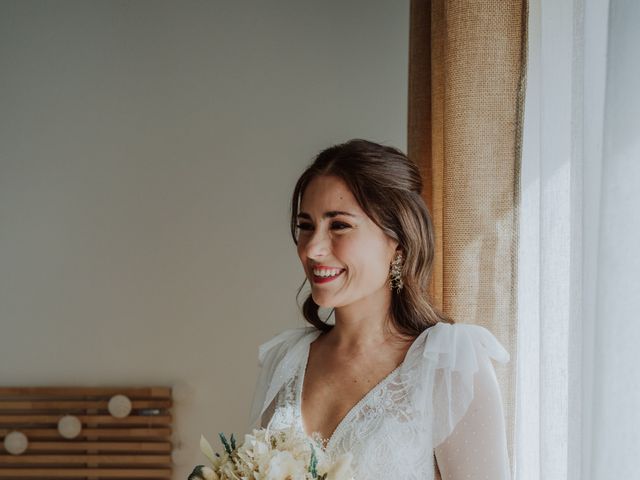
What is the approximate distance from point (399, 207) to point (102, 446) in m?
1.99

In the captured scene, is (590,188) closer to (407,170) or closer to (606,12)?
(606,12)

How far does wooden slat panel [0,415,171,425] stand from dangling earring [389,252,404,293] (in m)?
1.63

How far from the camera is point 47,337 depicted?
2861mm

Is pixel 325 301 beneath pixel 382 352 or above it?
above

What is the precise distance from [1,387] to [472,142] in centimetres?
239

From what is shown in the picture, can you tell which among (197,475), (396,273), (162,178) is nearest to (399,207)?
(396,273)

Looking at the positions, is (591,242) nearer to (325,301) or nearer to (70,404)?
(325,301)

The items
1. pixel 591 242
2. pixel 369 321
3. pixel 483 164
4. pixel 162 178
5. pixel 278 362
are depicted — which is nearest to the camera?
pixel 591 242

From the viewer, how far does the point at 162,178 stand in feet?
9.13

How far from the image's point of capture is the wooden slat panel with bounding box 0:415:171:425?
278 cm

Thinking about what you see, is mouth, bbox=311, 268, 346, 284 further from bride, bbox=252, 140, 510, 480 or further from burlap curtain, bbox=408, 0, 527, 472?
burlap curtain, bbox=408, 0, 527, 472

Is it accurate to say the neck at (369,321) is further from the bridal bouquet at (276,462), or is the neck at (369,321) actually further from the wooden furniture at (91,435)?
the wooden furniture at (91,435)

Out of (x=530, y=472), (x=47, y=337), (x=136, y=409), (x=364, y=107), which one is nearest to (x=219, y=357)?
(x=136, y=409)

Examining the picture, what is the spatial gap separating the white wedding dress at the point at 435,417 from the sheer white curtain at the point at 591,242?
27 centimetres
